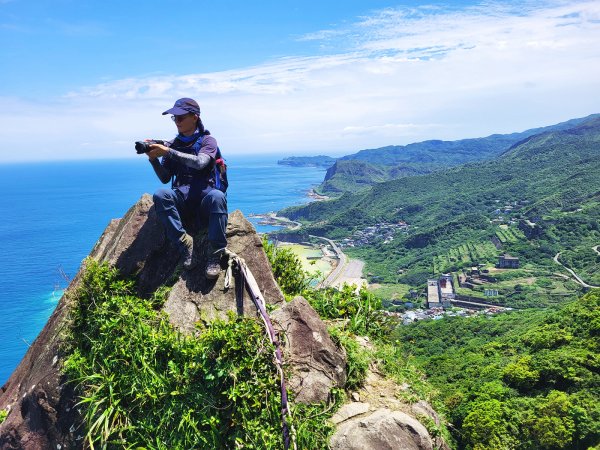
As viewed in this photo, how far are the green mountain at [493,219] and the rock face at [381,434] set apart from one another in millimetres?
59780

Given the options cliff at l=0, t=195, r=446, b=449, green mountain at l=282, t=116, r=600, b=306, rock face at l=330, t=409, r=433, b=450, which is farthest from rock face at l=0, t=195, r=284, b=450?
green mountain at l=282, t=116, r=600, b=306

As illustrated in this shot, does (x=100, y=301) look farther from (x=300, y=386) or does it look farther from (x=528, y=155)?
(x=528, y=155)

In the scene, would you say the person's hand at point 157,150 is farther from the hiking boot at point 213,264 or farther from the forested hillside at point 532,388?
the forested hillside at point 532,388

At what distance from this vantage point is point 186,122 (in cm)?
519

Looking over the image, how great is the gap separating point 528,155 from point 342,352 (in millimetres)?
185637

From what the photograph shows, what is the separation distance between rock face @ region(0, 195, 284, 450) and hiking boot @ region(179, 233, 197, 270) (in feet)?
0.32

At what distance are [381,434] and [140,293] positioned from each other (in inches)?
131

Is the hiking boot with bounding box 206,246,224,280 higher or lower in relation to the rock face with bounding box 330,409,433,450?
higher

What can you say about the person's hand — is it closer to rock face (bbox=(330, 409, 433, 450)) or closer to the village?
rock face (bbox=(330, 409, 433, 450))

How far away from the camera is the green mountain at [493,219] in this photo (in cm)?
7119

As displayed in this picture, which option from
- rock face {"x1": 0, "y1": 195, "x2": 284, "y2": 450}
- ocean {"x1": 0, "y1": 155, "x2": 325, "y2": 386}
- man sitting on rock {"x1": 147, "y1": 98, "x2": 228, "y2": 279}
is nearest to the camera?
rock face {"x1": 0, "y1": 195, "x2": 284, "y2": 450}

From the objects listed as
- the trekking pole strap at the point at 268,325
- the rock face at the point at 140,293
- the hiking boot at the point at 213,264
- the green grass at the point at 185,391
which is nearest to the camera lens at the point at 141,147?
the rock face at the point at 140,293

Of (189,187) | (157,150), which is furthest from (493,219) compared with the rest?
(157,150)

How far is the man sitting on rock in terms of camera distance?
4906 millimetres
